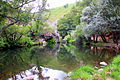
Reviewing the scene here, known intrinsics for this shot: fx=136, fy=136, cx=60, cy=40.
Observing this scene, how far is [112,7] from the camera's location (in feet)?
66.4

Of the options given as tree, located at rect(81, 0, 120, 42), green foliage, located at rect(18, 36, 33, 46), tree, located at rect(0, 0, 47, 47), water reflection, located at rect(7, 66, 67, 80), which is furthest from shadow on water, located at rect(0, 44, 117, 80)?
green foliage, located at rect(18, 36, 33, 46)

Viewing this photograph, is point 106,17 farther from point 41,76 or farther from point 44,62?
point 41,76

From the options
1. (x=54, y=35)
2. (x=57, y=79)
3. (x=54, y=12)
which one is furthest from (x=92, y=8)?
(x=54, y=12)

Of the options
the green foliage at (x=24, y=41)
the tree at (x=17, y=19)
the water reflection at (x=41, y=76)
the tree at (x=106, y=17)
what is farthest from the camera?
the green foliage at (x=24, y=41)

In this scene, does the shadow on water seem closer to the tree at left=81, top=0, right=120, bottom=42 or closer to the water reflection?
the water reflection

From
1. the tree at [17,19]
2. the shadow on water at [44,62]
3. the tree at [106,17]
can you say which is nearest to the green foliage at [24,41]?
the tree at [17,19]

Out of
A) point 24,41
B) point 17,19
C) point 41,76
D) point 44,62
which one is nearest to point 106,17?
point 44,62

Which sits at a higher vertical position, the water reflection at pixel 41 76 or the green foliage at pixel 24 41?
the water reflection at pixel 41 76

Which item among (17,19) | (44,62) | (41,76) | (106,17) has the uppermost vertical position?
(17,19)

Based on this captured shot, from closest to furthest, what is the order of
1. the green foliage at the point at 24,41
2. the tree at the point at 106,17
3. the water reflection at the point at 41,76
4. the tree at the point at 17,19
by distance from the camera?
the water reflection at the point at 41,76, the tree at the point at 17,19, the tree at the point at 106,17, the green foliage at the point at 24,41

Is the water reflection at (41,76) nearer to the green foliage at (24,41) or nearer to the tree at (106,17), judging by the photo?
the tree at (106,17)

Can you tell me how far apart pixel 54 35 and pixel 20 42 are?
19.5m

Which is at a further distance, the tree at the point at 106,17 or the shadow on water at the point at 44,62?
the tree at the point at 106,17

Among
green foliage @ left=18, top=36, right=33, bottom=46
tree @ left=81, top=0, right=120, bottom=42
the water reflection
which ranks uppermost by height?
tree @ left=81, top=0, right=120, bottom=42
